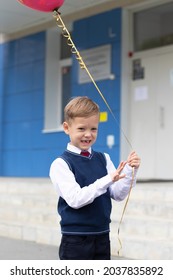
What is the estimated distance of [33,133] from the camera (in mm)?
10023

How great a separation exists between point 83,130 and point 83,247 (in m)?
0.60

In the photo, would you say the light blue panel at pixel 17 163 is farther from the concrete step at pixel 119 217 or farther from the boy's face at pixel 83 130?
the boy's face at pixel 83 130

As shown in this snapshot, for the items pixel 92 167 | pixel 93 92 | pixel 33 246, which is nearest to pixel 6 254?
pixel 33 246

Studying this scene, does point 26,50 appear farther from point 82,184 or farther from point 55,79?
point 82,184

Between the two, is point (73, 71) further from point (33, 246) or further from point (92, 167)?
point (92, 167)

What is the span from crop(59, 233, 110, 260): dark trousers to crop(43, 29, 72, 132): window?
713 cm

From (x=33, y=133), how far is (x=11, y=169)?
3.04 ft

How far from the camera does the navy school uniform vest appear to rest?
2.68 m

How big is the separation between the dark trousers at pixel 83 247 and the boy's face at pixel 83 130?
1.53ft

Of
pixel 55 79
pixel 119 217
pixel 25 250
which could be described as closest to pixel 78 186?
pixel 119 217

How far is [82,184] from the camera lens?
2.67m

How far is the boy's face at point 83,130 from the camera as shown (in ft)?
8.71

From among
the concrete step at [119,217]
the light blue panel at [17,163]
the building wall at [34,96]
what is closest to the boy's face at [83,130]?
→ the concrete step at [119,217]

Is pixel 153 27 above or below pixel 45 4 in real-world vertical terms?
above
